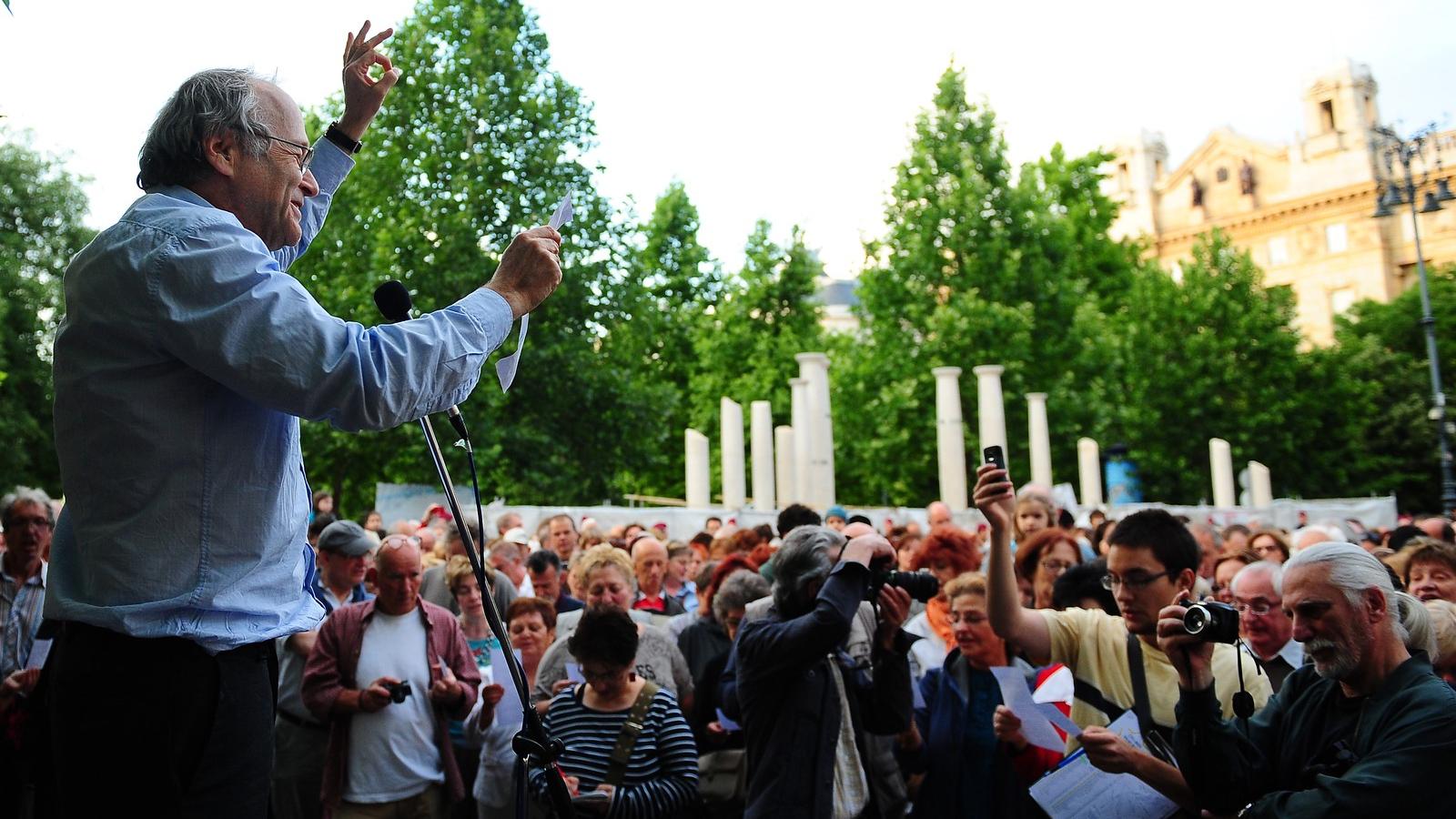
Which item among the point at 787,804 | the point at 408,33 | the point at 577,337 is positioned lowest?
the point at 787,804

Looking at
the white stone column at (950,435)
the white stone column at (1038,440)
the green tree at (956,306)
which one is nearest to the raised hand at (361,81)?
the white stone column at (950,435)

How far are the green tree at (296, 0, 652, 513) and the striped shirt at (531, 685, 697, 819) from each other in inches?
853

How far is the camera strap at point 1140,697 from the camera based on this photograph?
13.6 ft

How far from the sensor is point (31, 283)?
35656mm

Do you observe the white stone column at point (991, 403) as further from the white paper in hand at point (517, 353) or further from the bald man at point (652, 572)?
the white paper in hand at point (517, 353)

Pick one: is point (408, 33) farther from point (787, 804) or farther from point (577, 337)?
point (787, 804)

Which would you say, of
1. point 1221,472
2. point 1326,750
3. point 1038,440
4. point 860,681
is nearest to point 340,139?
point 1326,750

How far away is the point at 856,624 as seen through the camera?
648cm

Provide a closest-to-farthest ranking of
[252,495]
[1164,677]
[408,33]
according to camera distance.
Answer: [252,495]
[1164,677]
[408,33]

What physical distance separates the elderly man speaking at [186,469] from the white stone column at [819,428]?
26650 mm

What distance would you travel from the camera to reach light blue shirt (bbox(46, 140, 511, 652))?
90.7 inches

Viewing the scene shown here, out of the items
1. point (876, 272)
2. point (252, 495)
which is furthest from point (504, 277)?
point (876, 272)

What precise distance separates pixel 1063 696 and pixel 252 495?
3.55 meters

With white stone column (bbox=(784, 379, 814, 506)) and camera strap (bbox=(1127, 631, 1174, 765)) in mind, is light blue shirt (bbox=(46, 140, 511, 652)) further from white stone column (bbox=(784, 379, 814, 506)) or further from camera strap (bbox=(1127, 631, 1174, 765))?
white stone column (bbox=(784, 379, 814, 506))
